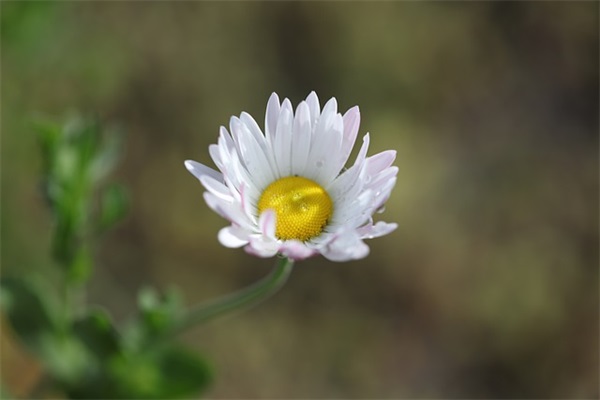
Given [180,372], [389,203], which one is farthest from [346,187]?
[389,203]

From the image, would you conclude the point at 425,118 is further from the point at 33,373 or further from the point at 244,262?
the point at 33,373

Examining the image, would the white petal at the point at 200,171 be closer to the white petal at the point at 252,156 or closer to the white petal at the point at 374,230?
the white petal at the point at 252,156

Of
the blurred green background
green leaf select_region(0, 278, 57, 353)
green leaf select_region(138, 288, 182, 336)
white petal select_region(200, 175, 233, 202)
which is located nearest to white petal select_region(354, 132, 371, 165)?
white petal select_region(200, 175, 233, 202)

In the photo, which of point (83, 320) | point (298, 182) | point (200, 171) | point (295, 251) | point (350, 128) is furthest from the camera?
point (83, 320)

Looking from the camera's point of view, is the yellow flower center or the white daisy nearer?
the white daisy

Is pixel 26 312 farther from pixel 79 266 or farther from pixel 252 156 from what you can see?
pixel 252 156

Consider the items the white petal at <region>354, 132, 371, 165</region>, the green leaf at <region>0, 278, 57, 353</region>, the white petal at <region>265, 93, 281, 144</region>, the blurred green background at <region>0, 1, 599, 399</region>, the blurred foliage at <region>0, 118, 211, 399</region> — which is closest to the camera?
the white petal at <region>354, 132, 371, 165</region>

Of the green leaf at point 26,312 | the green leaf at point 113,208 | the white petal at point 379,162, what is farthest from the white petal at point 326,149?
the green leaf at point 26,312

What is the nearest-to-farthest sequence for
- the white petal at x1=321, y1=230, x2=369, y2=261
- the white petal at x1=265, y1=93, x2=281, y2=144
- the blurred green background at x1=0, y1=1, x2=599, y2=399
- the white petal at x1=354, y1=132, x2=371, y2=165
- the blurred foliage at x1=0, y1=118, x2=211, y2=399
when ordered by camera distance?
1. the white petal at x1=321, y1=230, x2=369, y2=261
2. the white petal at x1=354, y1=132, x2=371, y2=165
3. the white petal at x1=265, y1=93, x2=281, y2=144
4. the blurred foliage at x1=0, y1=118, x2=211, y2=399
5. the blurred green background at x1=0, y1=1, x2=599, y2=399

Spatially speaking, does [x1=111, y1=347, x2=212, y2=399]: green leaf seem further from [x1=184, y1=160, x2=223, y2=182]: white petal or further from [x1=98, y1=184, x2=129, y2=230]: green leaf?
[x1=184, y1=160, x2=223, y2=182]: white petal
